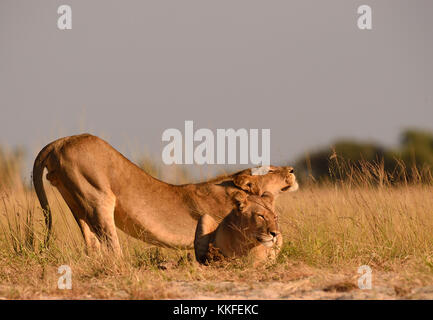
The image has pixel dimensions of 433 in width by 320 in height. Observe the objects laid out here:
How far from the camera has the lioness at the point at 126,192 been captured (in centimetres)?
797

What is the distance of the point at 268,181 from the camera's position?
26.8 ft

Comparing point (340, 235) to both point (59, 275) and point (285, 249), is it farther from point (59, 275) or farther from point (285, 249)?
point (59, 275)

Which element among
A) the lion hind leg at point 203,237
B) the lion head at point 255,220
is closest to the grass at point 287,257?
the lion hind leg at point 203,237

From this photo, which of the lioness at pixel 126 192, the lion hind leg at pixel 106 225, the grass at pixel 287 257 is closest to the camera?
the grass at pixel 287 257

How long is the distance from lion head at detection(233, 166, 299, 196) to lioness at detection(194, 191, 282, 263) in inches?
32.5

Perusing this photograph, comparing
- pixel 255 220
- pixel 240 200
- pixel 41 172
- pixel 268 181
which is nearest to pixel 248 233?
pixel 255 220

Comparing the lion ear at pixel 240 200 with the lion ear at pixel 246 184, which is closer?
the lion ear at pixel 240 200

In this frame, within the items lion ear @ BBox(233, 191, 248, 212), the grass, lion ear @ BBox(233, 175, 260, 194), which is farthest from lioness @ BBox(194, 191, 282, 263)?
lion ear @ BBox(233, 175, 260, 194)

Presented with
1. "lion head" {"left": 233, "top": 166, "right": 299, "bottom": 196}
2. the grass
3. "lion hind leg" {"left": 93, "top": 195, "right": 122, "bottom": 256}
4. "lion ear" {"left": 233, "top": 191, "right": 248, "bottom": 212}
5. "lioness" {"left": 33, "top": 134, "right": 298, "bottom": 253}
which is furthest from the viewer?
"lion head" {"left": 233, "top": 166, "right": 299, "bottom": 196}

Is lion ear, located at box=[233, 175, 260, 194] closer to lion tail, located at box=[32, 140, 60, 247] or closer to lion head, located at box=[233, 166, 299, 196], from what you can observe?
lion head, located at box=[233, 166, 299, 196]

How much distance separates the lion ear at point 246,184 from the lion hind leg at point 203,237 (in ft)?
2.41

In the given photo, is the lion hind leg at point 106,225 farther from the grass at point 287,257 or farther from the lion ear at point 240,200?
the lion ear at point 240,200

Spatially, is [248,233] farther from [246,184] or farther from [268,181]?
[268,181]

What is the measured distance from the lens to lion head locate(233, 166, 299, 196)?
26.6 feet
